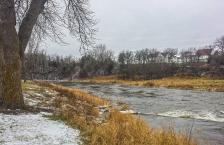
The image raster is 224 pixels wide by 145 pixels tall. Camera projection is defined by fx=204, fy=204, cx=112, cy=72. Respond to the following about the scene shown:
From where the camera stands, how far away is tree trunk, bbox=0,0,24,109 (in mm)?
6676

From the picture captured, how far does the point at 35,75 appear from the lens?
251ft

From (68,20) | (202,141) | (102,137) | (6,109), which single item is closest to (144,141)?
(102,137)

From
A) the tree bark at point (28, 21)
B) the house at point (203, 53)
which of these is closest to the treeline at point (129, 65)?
the house at point (203, 53)

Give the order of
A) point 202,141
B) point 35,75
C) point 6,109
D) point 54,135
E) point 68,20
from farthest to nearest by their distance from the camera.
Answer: point 35,75 → point 68,20 → point 202,141 → point 6,109 → point 54,135

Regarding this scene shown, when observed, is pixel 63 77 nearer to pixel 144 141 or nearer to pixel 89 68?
pixel 89 68

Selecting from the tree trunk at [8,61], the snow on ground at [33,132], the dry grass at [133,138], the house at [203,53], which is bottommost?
the dry grass at [133,138]

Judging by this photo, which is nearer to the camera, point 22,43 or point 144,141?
point 144,141

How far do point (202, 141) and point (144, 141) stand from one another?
3.33 metres

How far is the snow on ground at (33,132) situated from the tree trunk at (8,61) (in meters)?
0.87

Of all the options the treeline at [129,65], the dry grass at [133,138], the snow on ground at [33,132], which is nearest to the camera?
the snow on ground at [33,132]

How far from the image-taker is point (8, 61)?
677 centimetres

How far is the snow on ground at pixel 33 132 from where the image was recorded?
14.8 feet

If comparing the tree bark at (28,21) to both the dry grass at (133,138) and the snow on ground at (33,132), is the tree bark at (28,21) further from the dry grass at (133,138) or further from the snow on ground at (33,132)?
the dry grass at (133,138)

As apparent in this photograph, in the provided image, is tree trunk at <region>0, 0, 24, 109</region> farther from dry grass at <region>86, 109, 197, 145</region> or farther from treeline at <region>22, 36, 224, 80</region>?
treeline at <region>22, 36, 224, 80</region>
